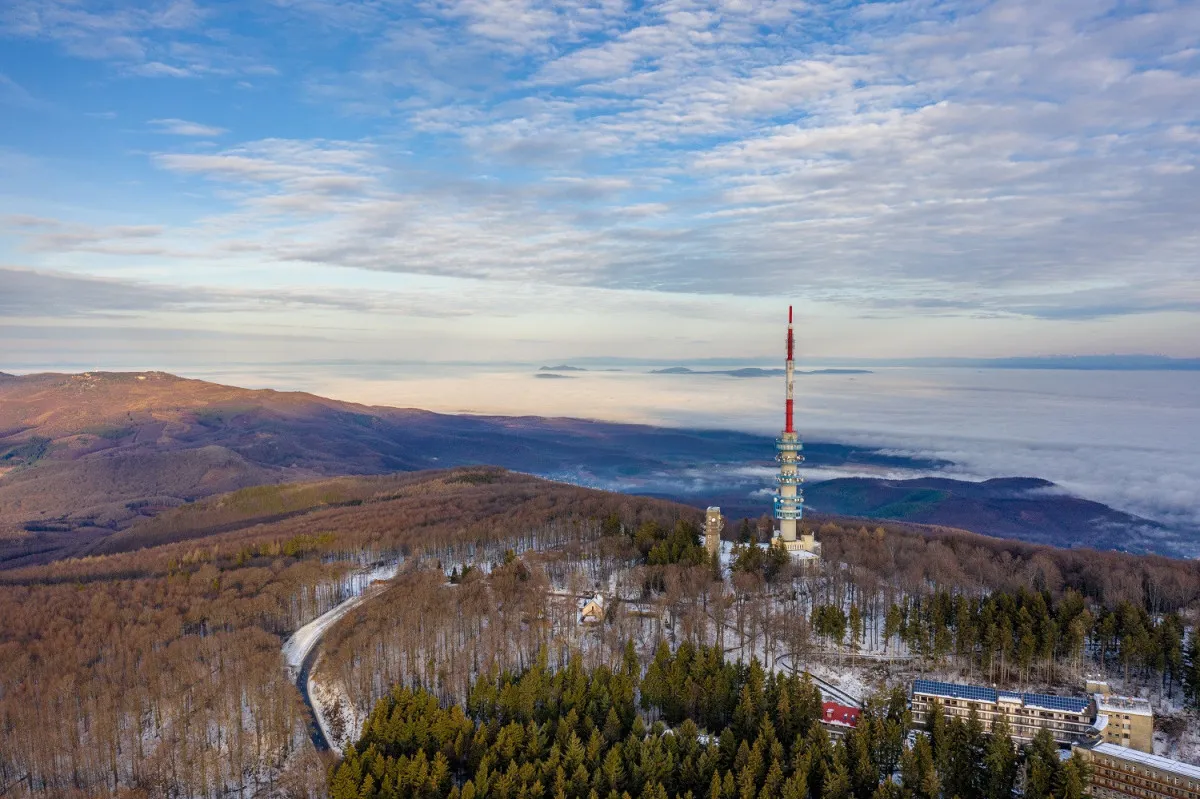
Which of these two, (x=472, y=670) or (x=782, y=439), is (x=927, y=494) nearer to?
(x=782, y=439)

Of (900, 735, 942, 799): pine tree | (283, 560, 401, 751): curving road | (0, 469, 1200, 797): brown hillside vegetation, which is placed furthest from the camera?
(283, 560, 401, 751): curving road

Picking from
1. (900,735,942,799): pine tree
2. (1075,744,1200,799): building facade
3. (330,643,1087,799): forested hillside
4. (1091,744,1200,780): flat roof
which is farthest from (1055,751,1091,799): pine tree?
(900,735,942,799): pine tree

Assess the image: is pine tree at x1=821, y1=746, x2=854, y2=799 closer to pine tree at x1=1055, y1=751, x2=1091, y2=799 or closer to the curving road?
pine tree at x1=1055, y1=751, x2=1091, y2=799

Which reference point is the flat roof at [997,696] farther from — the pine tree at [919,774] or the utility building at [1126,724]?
the pine tree at [919,774]

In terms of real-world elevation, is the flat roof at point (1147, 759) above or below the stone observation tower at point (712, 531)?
below

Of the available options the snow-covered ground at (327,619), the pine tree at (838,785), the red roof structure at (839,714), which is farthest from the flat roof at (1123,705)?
the snow-covered ground at (327,619)

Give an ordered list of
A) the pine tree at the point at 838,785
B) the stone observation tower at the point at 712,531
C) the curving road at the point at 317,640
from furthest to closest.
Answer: the stone observation tower at the point at 712,531
the curving road at the point at 317,640
the pine tree at the point at 838,785

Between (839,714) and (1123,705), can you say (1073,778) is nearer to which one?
(1123,705)
